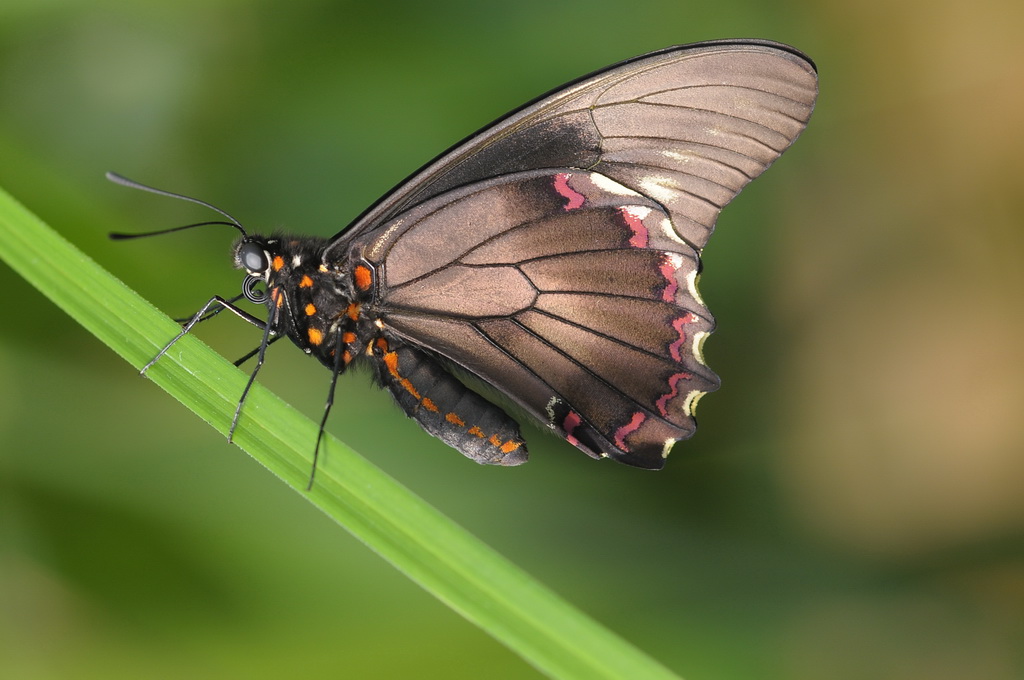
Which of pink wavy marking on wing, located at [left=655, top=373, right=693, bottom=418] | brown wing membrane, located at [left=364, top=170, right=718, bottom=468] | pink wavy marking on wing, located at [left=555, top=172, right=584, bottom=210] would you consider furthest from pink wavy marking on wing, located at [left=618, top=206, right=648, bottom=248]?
pink wavy marking on wing, located at [left=655, top=373, right=693, bottom=418]

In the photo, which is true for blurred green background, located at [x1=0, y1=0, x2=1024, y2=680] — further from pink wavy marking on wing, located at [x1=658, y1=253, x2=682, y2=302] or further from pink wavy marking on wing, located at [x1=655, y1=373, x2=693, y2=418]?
pink wavy marking on wing, located at [x1=658, y1=253, x2=682, y2=302]

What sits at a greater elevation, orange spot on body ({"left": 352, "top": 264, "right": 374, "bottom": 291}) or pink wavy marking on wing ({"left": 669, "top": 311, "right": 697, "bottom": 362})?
pink wavy marking on wing ({"left": 669, "top": 311, "right": 697, "bottom": 362})

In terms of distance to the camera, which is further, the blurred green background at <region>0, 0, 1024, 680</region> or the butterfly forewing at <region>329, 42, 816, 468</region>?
the blurred green background at <region>0, 0, 1024, 680</region>

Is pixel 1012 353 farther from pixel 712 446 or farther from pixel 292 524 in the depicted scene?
pixel 292 524

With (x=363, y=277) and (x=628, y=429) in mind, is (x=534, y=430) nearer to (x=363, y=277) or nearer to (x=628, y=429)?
(x=628, y=429)

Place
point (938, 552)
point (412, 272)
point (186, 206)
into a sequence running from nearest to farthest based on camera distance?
point (412, 272), point (938, 552), point (186, 206)

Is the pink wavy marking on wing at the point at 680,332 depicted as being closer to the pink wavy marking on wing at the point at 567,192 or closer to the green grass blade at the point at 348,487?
the pink wavy marking on wing at the point at 567,192

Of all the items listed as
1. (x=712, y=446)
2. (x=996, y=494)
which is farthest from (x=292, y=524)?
(x=996, y=494)
